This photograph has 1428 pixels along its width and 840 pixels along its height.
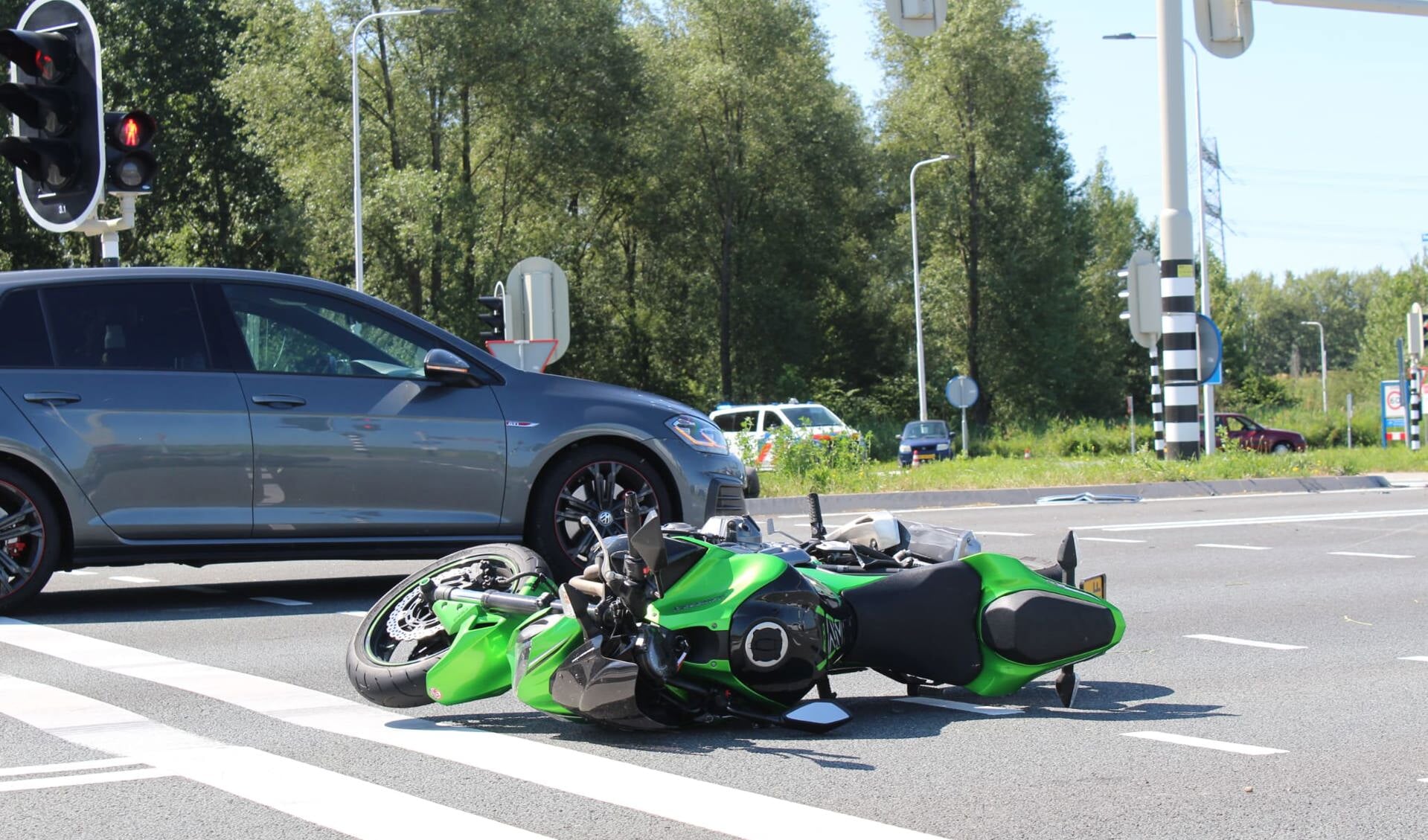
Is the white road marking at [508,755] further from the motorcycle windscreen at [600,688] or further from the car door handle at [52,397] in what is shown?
the car door handle at [52,397]

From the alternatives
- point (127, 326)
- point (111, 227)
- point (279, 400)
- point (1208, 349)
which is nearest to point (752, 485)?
point (279, 400)

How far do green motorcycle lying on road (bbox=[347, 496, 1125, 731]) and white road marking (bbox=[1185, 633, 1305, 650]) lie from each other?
67.7 inches

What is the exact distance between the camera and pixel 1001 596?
18.2 feet

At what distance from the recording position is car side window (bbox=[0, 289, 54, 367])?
8.15 m

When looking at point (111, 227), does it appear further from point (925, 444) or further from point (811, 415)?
point (925, 444)

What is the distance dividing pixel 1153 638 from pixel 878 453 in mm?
37156

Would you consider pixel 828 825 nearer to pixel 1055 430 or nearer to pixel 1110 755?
pixel 1110 755

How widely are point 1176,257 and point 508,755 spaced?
16.3 m

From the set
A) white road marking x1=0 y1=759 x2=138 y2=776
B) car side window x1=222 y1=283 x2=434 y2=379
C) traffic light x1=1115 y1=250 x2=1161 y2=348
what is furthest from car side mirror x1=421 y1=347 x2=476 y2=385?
traffic light x1=1115 y1=250 x2=1161 y2=348

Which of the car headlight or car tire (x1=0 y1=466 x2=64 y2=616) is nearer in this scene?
car tire (x1=0 y1=466 x2=64 y2=616)

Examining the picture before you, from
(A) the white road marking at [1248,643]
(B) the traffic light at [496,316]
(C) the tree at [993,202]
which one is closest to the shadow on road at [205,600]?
(A) the white road marking at [1248,643]

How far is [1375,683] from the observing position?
619 centimetres

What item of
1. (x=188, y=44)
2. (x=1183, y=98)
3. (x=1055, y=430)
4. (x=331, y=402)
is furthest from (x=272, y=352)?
(x=188, y=44)

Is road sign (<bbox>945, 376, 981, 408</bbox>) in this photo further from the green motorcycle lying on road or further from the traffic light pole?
the green motorcycle lying on road
